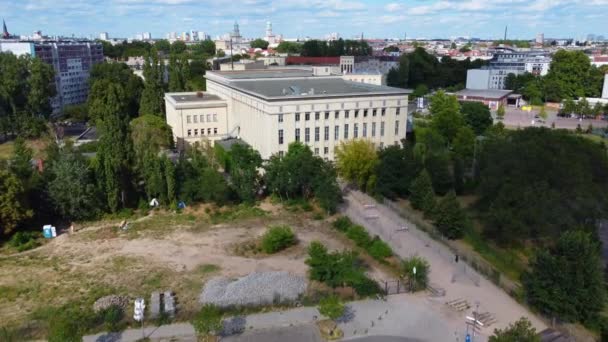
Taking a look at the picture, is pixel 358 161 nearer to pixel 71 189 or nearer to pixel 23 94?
pixel 71 189

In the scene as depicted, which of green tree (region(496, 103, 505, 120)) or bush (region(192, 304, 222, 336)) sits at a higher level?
green tree (region(496, 103, 505, 120))

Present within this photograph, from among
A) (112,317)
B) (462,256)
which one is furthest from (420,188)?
(112,317)

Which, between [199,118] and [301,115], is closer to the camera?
[301,115]

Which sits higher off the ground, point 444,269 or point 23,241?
point 444,269

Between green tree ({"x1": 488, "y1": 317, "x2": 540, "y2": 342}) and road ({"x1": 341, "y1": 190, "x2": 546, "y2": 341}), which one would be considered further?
road ({"x1": 341, "y1": 190, "x2": 546, "y2": 341})

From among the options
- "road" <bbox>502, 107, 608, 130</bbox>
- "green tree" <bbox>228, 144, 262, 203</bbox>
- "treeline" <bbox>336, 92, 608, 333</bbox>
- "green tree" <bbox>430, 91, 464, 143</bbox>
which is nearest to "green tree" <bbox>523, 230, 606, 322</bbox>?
"treeline" <bbox>336, 92, 608, 333</bbox>

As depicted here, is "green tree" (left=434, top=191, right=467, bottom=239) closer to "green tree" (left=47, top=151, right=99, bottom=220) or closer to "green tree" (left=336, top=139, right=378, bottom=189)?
"green tree" (left=336, top=139, right=378, bottom=189)

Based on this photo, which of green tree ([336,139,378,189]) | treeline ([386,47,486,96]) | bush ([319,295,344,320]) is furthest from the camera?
treeline ([386,47,486,96])
